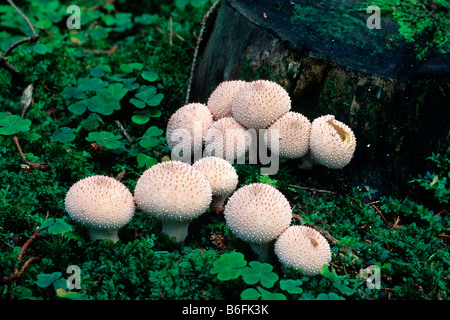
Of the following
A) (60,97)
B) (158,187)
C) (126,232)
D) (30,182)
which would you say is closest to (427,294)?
(158,187)

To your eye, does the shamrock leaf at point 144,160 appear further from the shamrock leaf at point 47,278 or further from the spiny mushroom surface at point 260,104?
the shamrock leaf at point 47,278

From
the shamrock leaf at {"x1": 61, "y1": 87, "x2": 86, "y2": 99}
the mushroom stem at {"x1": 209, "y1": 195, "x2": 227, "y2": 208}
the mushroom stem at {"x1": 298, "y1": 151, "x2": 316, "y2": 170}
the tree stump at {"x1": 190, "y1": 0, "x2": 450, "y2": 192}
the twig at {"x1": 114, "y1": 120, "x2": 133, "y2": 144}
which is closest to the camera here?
the mushroom stem at {"x1": 209, "y1": 195, "x2": 227, "y2": 208}

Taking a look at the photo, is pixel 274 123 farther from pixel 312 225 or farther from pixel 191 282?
pixel 191 282

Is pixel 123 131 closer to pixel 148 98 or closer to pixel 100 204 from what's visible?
pixel 148 98

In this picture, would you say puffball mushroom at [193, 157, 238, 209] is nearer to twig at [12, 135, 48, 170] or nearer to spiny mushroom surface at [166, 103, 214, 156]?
spiny mushroom surface at [166, 103, 214, 156]

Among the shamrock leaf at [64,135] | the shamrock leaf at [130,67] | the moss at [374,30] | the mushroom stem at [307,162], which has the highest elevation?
the moss at [374,30]

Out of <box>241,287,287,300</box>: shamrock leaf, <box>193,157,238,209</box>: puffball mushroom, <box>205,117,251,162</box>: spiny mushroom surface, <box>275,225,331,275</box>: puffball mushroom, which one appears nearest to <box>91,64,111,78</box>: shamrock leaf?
<box>205,117,251,162</box>: spiny mushroom surface

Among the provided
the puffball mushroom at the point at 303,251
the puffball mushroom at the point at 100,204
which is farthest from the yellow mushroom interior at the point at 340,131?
the puffball mushroom at the point at 100,204
